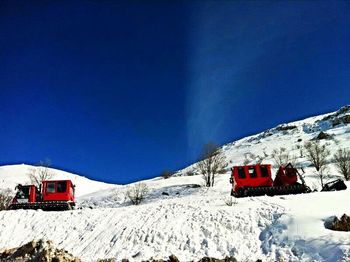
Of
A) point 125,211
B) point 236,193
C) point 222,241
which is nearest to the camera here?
point 222,241

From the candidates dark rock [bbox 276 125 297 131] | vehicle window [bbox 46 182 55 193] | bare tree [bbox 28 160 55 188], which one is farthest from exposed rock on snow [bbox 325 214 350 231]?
dark rock [bbox 276 125 297 131]

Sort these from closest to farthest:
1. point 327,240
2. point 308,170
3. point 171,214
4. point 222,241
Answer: point 327,240
point 222,241
point 171,214
point 308,170

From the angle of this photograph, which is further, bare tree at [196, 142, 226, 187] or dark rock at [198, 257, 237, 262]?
bare tree at [196, 142, 226, 187]

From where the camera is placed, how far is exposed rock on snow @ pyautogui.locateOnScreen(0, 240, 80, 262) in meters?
15.1

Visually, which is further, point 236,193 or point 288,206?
point 236,193

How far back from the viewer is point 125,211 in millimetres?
22984

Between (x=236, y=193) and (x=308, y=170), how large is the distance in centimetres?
2009

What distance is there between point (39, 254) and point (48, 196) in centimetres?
1383

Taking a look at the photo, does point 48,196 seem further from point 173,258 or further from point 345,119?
point 345,119

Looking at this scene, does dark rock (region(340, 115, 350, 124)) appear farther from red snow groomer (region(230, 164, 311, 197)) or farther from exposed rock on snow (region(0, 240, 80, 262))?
exposed rock on snow (region(0, 240, 80, 262))

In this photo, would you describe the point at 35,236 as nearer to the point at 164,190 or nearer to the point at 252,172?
the point at 252,172

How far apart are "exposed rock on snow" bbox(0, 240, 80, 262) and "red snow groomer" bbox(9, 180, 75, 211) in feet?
28.8

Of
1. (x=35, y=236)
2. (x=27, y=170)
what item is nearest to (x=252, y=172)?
(x=35, y=236)

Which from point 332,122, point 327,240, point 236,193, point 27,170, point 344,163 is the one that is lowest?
point 327,240
